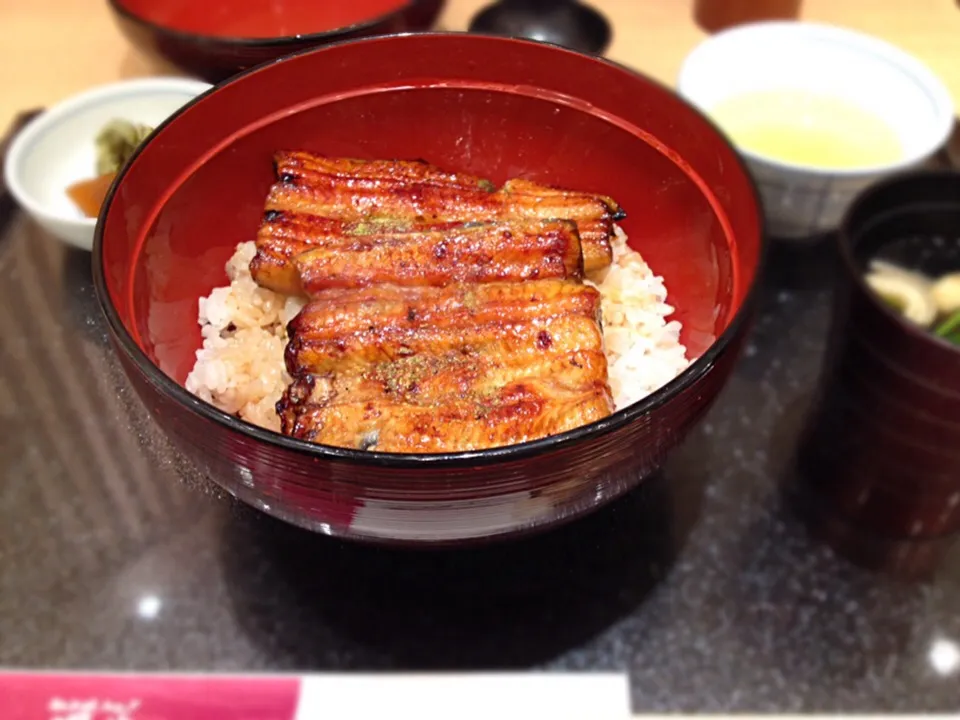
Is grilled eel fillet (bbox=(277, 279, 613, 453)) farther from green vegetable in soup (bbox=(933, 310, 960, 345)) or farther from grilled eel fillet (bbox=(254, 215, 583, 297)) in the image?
green vegetable in soup (bbox=(933, 310, 960, 345))

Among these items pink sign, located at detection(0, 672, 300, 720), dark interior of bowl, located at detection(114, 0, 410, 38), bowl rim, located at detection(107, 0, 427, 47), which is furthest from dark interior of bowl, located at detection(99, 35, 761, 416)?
dark interior of bowl, located at detection(114, 0, 410, 38)

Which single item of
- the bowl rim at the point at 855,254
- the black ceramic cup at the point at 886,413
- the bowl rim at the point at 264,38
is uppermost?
the bowl rim at the point at 264,38

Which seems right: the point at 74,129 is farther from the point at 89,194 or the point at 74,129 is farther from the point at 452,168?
the point at 452,168

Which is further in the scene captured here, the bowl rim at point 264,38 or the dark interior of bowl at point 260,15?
the dark interior of bowl at point 260,15

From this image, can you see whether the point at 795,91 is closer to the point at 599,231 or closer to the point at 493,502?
the point at 599,231

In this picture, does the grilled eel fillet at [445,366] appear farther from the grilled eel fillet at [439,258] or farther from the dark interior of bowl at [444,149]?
the dark interior of bowl at [444,149]

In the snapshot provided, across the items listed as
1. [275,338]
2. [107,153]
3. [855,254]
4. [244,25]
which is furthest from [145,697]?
[244,25]

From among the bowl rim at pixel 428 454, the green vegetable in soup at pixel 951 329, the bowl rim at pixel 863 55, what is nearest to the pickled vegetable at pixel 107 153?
the bowl rim at pixel 428 454

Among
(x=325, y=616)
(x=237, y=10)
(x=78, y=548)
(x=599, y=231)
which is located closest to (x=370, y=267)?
(x=599, y=231)
